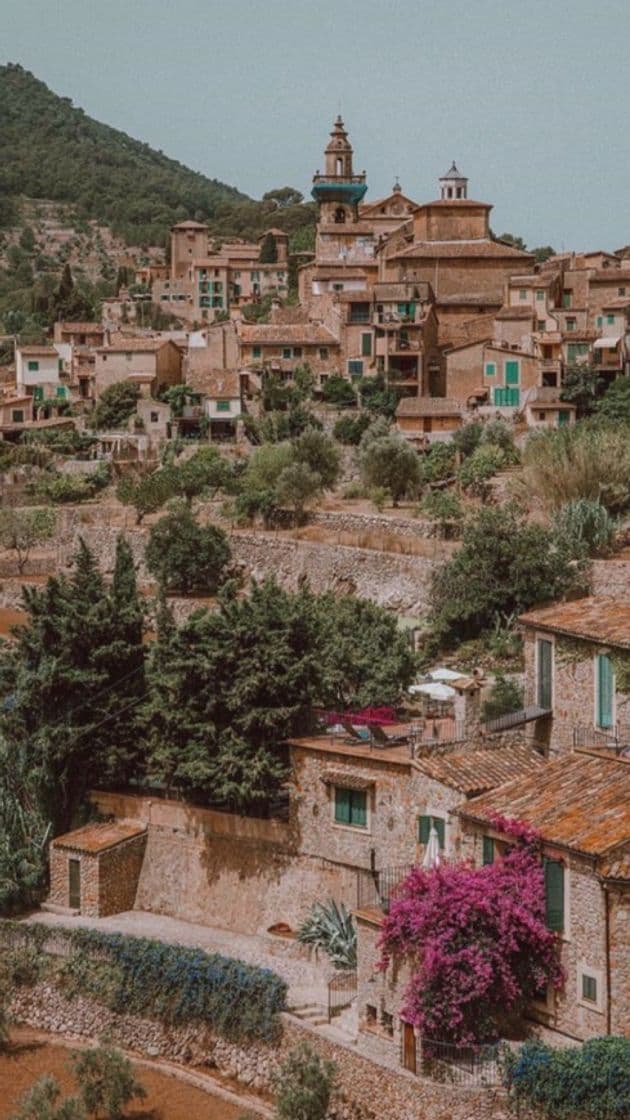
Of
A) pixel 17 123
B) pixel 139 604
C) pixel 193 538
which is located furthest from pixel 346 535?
pixel 17 123

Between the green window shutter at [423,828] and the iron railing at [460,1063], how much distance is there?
12.5ft

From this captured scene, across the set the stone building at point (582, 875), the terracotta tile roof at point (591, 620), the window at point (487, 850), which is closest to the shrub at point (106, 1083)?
the stone building at point (582, 875)

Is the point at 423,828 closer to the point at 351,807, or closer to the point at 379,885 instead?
the point at 379,885

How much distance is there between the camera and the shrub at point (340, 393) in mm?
61438

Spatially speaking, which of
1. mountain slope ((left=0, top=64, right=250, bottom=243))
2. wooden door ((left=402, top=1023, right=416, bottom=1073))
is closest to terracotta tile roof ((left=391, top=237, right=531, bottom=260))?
wooden door ((left=402, top=1023, right=416, bottom=1073))

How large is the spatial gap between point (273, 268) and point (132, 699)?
69.2 meters

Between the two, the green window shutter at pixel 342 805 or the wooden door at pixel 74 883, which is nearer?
the green window shutter at pixel 342 805

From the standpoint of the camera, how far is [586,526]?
3894 centimetres

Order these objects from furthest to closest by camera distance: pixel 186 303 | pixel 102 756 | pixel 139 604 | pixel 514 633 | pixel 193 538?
pixel 186 303, pixel 193 538, pixel 514 633, pixel 139 604, pixel 102 756

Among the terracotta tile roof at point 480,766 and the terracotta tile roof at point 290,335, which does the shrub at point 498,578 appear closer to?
the terracotta tile roof at point 480,766

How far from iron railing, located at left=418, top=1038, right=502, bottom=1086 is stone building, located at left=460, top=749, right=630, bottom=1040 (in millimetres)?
1100

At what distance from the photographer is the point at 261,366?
65.6 metres

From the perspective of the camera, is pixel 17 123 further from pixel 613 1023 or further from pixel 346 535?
pixel 613 1023

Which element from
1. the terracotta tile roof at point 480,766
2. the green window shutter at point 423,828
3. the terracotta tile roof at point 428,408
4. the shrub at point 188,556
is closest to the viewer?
the terracotta tile roof at point 480,766
